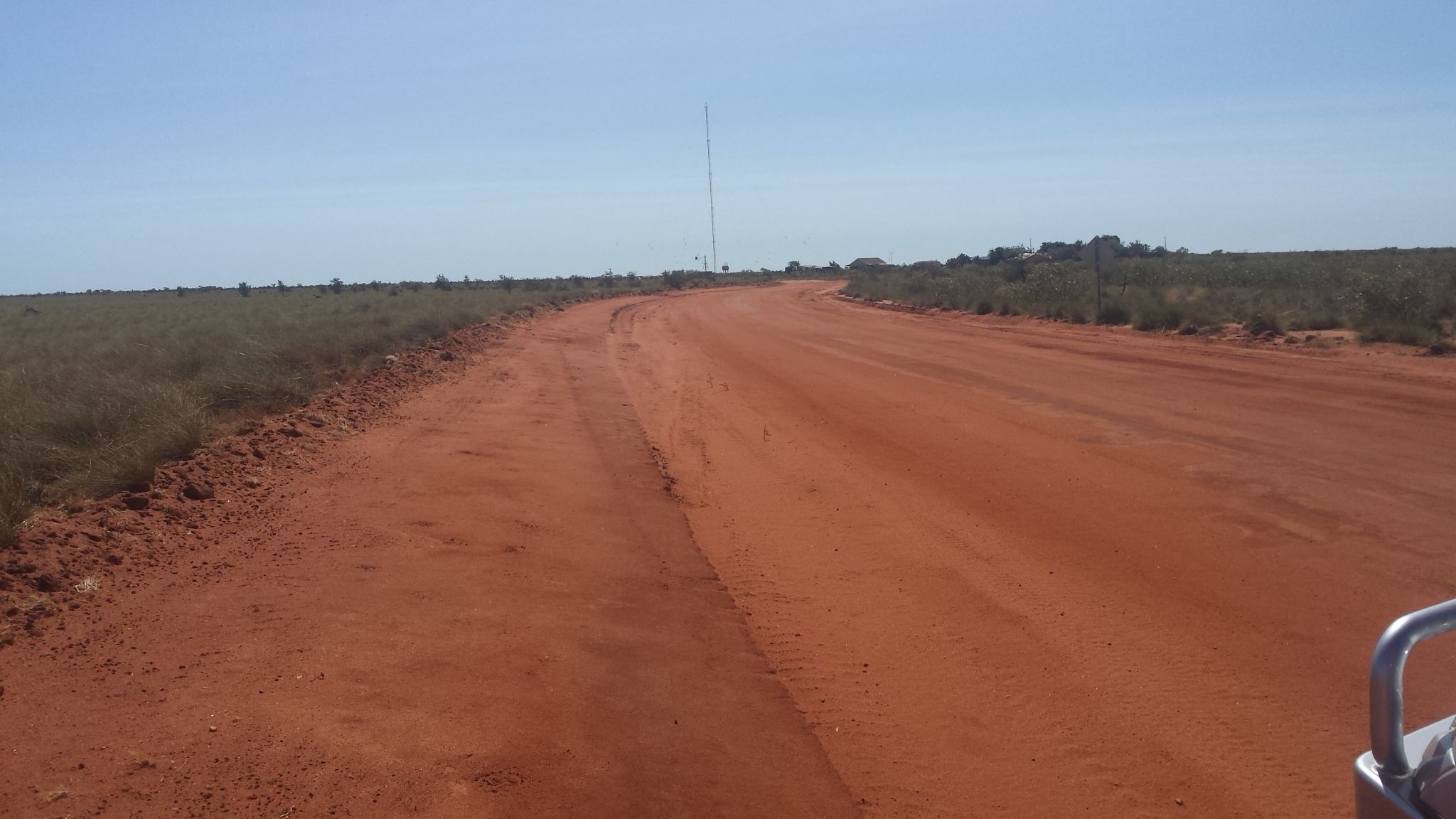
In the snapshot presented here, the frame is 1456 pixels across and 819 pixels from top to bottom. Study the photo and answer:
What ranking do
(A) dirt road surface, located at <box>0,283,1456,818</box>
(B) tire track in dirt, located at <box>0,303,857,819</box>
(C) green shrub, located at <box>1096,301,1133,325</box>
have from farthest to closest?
(C) green shrub, located at <box>1096,301,1133,325</box> → (A) dirt road surface, located at <box>0,283,1456,818</box> → (B) tire track in dirt, located at <box>0,303,857,819</box>

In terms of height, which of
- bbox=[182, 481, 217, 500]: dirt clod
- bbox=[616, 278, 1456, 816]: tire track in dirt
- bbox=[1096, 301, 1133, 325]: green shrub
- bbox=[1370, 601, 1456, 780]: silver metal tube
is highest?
bbox=[1370, 601, 1456, 780]: silver metal tube

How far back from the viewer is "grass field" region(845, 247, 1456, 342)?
68.4 ft

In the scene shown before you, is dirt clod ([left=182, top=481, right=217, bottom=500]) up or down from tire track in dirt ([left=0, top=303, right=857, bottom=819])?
up

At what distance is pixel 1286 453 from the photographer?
10594mm

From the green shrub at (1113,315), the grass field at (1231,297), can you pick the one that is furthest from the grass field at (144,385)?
the grass field at (1231,297)

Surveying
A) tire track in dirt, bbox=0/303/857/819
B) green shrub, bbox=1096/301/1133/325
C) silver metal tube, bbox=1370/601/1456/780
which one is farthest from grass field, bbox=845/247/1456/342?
silver metal tube, bbox=1370/601/1456/780

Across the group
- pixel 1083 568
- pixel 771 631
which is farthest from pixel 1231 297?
pixel 771 631

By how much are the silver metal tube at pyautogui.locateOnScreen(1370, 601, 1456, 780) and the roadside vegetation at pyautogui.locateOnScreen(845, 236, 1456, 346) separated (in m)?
19.0

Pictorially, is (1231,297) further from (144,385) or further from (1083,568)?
(144,385)

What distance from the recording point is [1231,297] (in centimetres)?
2791

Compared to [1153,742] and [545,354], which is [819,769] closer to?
[1153,742]

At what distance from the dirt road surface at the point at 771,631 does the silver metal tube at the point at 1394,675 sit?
2.42 meters

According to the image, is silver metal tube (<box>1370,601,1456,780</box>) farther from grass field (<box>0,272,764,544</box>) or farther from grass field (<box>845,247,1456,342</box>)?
grass field (<box>845,247,1456,342</box>)

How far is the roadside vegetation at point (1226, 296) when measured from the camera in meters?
20.8
